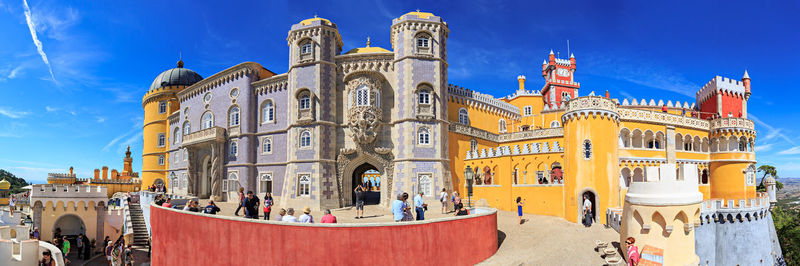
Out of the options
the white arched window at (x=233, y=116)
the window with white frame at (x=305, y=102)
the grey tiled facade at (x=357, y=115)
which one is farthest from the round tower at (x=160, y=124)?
the window with white frame at (x=305, y=102)

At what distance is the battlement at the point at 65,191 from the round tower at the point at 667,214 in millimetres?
38054

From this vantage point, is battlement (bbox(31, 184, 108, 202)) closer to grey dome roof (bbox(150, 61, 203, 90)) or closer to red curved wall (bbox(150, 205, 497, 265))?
grey dome roof (bbox(150, 61, 203, 90))

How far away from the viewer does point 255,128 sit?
33.6m

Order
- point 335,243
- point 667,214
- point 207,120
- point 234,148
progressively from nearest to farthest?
point 335,243 < point 667,214 < point 234,148 < point 207,120

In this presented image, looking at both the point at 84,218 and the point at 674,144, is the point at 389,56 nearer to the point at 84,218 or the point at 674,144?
the point at 674,144

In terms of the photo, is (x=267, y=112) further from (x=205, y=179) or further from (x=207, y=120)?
(x=205, y=179)

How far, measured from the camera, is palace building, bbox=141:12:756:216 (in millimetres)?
24859

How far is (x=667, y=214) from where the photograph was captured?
49.0 feet

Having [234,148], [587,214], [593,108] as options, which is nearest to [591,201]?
[587,214]

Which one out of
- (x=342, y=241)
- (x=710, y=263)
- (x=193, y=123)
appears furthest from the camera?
(x=193, y=123)

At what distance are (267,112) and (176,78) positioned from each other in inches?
822

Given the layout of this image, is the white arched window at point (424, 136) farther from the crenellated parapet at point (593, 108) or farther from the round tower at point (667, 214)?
the round tower at point (667, 214)

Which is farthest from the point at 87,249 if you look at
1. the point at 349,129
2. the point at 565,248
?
the point at 565,248

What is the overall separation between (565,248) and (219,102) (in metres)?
29.5
